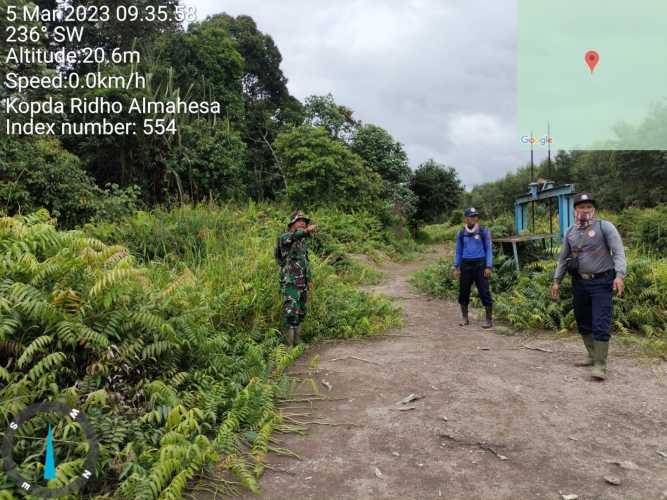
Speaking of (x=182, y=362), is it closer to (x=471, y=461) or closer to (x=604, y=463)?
(x=471, y=461)

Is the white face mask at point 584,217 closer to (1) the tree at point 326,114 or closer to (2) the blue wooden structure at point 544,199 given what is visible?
(2) the blue wooden structure at point 544,199

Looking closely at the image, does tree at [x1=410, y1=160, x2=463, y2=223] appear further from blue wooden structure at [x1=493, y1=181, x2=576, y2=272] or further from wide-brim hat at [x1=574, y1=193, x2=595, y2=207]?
wide-brim hat at [x1=574, y1=193, x2=595, y2=207]

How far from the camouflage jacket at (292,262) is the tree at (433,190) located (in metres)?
27.9

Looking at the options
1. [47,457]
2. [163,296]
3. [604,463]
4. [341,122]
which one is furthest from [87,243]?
[341,122]

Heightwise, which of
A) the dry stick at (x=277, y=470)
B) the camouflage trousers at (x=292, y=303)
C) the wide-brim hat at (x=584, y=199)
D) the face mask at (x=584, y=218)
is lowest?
the dry stick at (x=277, y=470)

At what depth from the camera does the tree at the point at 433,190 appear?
33.4 meters

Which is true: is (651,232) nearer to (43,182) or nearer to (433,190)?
(43,182)

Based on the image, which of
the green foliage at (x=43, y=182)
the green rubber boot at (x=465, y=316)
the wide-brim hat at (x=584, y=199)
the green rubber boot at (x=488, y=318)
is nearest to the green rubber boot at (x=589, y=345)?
the wide-brim hat at (x=584, y=199)

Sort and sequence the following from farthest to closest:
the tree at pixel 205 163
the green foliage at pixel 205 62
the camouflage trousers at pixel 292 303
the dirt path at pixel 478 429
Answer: the green foliage at pixel 205 62, the tree at pixel 205 163, the camouflage trousers at pixel 292 303, the dirt path at pixel 478 429

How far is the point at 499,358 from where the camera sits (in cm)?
563

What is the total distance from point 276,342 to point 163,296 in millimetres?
1781

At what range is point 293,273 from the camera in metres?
5.94

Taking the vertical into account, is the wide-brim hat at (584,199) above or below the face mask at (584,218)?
above

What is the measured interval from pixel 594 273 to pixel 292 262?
3356 millimetres
